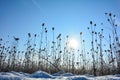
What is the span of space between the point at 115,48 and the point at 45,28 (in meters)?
6.08

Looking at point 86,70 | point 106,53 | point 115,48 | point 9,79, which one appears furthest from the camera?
point 86,70

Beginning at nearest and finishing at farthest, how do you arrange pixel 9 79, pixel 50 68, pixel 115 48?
pixel 9 79 < pixel 115 48 < pixel 50 68

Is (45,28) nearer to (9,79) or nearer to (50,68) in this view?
(50,68)

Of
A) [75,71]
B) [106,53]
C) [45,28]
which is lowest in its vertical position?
[75,71]

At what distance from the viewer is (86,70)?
1532 cm

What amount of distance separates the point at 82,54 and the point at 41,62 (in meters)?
4.11

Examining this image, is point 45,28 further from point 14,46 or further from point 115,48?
point 115,48

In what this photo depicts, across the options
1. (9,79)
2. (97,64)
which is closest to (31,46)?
(97,64)

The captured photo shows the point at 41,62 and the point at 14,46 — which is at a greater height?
the point at 14,46

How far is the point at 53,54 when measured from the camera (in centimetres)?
1462

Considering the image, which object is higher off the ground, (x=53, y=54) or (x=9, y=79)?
(x=53, y=54)

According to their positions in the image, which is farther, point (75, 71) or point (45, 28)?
point (75, 71)

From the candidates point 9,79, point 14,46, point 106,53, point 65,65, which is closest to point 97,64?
point 106,53

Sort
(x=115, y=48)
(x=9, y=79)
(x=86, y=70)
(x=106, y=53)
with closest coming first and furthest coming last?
(x=9, y=79) → (x=115, y=48) → (x=106, y=53) → (x=86, y=70)
